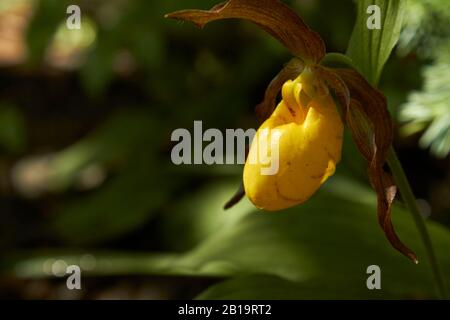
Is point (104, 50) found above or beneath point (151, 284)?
above

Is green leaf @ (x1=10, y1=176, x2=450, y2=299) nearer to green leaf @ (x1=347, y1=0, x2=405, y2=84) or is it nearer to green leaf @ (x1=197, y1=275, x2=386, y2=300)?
green leaf @ (x1=197, y1=275, x2=386, y2=300)

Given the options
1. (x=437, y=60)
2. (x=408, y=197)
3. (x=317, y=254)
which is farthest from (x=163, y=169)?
(x=408, y=197)

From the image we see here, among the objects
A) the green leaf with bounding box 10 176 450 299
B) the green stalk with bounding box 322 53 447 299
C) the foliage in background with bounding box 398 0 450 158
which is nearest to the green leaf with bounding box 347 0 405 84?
the green stalk with bounding box 322 53 447 299

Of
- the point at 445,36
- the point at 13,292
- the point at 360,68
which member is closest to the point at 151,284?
the point at 13,292

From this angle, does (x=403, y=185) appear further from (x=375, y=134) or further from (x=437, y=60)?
(x=437, y=60)

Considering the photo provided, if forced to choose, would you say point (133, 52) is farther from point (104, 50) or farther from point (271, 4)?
point (271, 4)

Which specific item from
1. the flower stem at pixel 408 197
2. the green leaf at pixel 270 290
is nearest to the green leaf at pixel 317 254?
the green leaf at pixel 270 290

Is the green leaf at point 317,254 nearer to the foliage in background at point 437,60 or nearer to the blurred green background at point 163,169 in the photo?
the blurred green background at point 163,169
